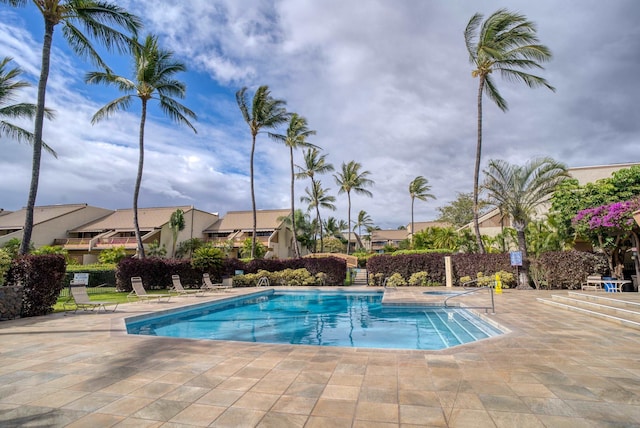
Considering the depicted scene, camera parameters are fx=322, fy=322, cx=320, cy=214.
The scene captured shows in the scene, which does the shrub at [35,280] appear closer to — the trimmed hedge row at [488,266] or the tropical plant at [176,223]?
the trimmed hedge row at [488,266]

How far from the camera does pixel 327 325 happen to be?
10.7 metres

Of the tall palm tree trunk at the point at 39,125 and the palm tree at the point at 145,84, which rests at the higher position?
the palm tree at the point at 145,84

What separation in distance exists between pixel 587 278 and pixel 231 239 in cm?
3242

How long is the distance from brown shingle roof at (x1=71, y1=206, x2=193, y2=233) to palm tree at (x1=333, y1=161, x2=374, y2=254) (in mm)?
18552

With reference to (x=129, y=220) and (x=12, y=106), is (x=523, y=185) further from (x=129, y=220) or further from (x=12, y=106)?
(x=129, y=220)

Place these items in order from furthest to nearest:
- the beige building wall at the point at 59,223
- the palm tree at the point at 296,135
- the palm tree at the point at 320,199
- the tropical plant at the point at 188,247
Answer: the palm tree at the point at 320,199 < the tropical plant at the point at 188,247 < the beige building wall at the point at 59,223 < the palm tree at the point at 296,135

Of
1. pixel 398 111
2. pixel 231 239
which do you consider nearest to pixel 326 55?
pixel 398 111

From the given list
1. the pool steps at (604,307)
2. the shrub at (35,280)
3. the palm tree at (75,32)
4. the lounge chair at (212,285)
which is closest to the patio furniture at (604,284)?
the pool steps at (604,307)

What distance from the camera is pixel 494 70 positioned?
18.0 metres

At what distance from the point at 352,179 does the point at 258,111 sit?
16.8 m

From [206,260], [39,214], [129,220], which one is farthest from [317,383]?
[39,214]

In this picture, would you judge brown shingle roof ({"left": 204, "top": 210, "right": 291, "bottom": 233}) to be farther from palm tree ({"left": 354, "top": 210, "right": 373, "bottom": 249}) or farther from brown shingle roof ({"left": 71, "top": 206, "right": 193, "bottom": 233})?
palm tree ({"left": 354, "top": 210, "right": 373, "bottom": 249})

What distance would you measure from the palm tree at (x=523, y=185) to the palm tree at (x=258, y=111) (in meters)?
14.8

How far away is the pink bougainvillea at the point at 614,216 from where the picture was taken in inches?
526
